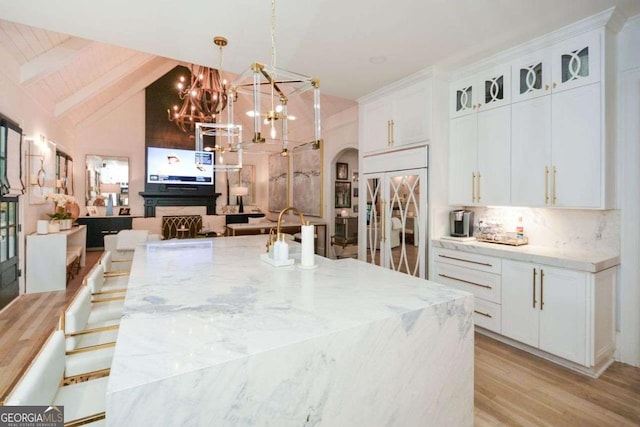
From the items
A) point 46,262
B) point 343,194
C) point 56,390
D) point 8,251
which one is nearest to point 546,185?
point 56,390

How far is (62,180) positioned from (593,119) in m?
7.84

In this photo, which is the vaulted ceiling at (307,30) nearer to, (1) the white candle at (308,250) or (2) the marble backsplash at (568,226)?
(2) the marble backsplash at (568,226)

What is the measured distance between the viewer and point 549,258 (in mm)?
2525

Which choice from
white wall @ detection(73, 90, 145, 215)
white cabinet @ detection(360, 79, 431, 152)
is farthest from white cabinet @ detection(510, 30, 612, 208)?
white wall @ detection(73, 90, 145, 215)

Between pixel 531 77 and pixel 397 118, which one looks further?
pixel 397 118

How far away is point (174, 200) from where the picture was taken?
833 centimetres

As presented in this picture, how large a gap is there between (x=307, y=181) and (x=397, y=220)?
136 inches

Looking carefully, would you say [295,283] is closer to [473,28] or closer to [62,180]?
[473,28]

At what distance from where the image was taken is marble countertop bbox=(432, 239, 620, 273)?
93.2 inches

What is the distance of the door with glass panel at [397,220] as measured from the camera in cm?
359

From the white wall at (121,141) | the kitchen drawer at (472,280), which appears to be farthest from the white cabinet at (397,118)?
the white wall at (121,141)

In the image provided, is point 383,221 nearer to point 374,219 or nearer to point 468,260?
point 374,219

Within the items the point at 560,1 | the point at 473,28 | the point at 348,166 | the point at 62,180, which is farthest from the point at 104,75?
the point at 560,1

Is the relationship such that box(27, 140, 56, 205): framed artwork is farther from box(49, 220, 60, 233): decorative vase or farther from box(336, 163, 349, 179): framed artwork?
box(336, 163, 349, 179): framed artwork
